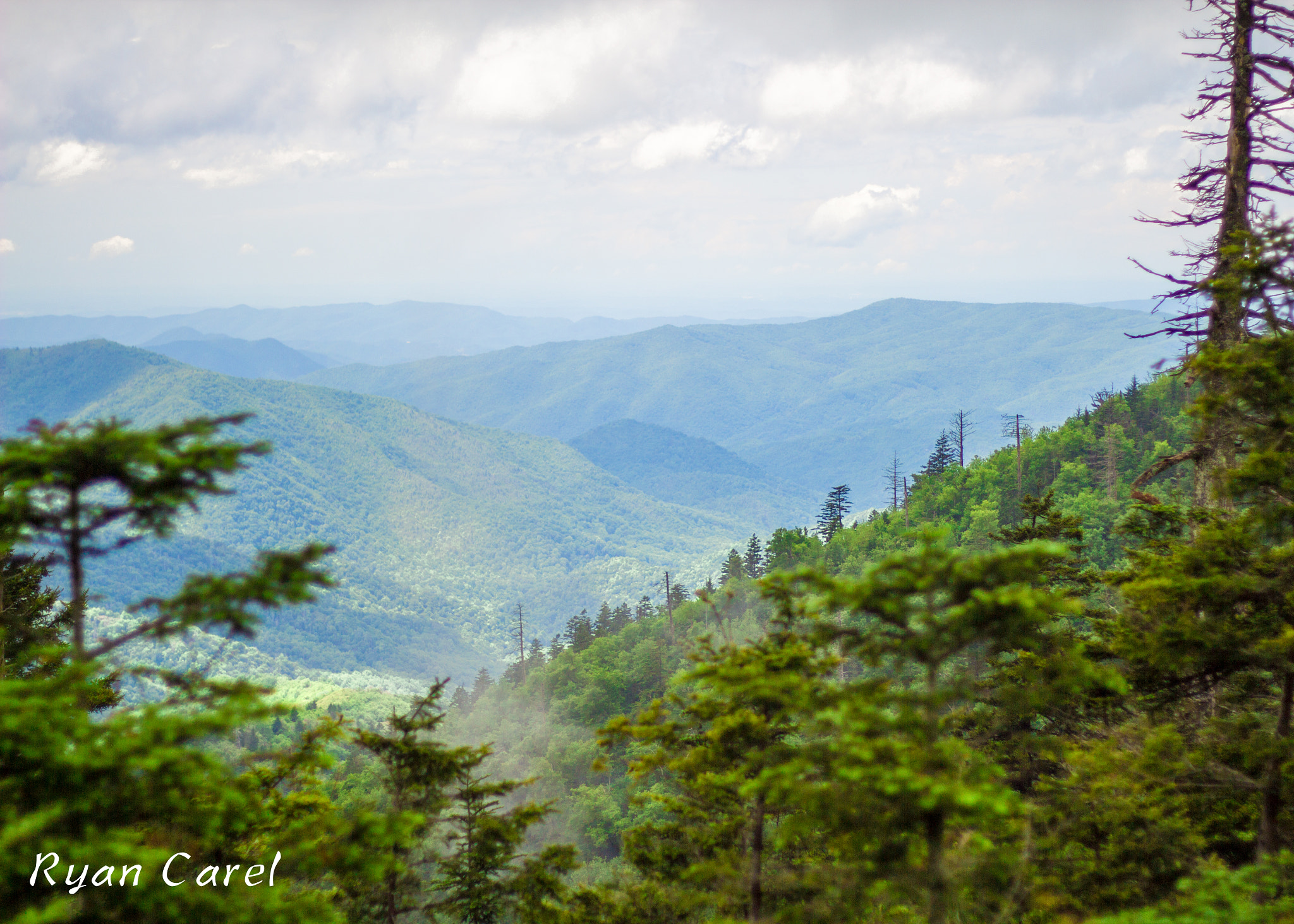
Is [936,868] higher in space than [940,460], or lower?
lower

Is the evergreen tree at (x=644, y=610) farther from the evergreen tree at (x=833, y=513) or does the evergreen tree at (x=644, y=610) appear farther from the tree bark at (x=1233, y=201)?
the tree bark at (x=1233, y=201)

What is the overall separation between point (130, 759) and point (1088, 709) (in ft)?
50.8

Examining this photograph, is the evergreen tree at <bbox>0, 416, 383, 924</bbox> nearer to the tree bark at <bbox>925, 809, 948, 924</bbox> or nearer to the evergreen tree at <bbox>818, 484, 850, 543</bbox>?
the tree bark at <bbox>925, 809, 948, 924</bbox>

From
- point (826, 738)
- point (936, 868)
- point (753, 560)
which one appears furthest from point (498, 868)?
point (753, 560)

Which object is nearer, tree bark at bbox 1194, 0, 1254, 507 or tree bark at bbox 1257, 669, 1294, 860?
tree bark at bbox 1257, 669, 1294, 860

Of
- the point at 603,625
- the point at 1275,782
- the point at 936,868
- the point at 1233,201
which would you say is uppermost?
the point at 1233,201

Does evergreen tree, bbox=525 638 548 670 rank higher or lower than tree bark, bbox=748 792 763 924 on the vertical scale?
lower

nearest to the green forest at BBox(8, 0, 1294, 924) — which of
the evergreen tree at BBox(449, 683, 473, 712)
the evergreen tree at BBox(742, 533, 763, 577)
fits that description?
the evergreen tree at BBox(742, 533, 763, 577)

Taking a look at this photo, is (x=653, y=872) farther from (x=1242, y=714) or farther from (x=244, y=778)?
(x=1242, y=714)

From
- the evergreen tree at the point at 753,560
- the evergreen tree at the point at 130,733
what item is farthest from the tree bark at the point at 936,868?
the evergreen tree at the point at 753,560

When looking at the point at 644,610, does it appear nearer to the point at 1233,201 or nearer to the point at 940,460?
the point at 940,460

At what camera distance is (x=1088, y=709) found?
15086 mm

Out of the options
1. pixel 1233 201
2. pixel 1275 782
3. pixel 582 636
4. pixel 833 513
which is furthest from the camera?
pixel 833 513

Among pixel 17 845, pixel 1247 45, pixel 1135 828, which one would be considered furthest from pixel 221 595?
pixel 1247 45
